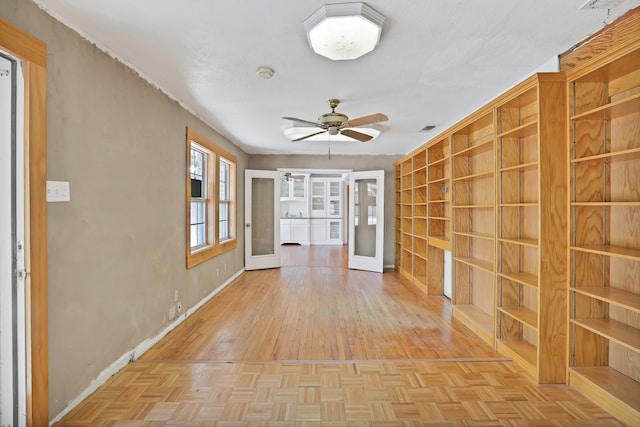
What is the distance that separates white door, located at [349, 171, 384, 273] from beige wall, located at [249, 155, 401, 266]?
40 cm

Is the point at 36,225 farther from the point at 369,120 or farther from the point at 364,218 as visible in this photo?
the point at 364,218

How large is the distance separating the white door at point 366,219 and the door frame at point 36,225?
490 cm

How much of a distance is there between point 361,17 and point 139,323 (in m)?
2.79

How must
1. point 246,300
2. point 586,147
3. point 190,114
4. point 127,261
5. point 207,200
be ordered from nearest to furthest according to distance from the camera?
point 586,147 → point 127,261 → point 190,114 → point 246,300 → point 207,200

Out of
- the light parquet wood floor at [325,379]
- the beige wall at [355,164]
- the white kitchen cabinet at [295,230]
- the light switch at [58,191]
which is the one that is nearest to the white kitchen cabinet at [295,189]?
the white kitchen cabinet at [295,230]

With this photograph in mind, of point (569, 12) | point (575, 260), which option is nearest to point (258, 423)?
point (575, 260)

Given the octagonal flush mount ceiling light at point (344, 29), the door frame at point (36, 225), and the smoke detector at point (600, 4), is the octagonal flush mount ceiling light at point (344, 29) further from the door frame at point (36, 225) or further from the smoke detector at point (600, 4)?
the door frame at point (36, 225)

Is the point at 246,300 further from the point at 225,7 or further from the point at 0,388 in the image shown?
the point at 225,7

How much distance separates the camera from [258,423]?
5.71ft

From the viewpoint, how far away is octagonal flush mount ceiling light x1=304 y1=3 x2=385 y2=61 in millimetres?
1701

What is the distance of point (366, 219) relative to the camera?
6066 millimetres

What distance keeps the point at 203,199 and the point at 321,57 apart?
2720mm

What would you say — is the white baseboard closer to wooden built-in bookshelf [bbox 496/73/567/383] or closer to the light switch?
the light switch

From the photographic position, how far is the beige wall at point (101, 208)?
174 cm
